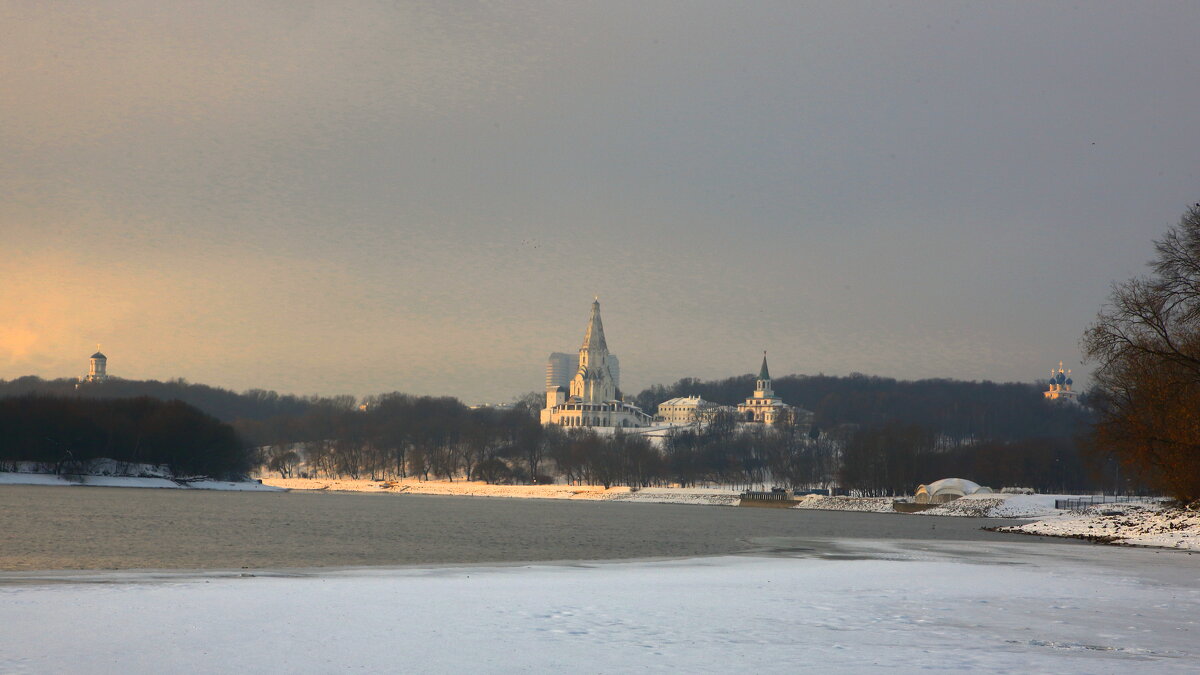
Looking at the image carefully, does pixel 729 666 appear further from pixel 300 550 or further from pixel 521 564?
pixel 300 550

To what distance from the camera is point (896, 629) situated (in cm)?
1664

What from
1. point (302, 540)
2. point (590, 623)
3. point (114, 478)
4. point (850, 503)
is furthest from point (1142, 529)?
point (114, 478)

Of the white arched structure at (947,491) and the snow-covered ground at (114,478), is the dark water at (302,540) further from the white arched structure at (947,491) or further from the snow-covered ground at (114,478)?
the white arched structure at (947,491)

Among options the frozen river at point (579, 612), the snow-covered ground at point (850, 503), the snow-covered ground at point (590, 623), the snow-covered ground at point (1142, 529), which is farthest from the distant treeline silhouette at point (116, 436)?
the snow-covered ground at point (590, 623)

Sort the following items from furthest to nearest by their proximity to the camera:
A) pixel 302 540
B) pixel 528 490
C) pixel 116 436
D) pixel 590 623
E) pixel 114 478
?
pixel 528 490
pixel 116 436
pixel 114 478
pixel 302 540
pixel 590 623

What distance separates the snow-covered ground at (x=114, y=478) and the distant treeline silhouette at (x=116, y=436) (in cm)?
81

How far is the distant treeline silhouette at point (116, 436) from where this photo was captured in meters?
120

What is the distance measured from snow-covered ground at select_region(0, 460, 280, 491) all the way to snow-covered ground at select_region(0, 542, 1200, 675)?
105510mm

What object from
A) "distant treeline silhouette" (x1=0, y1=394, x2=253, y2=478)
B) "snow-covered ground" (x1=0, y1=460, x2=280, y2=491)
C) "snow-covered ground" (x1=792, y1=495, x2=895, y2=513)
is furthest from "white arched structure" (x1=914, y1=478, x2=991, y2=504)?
"distant treeline silhouette" (x1=0, y1=394, x2=253, y2=478)

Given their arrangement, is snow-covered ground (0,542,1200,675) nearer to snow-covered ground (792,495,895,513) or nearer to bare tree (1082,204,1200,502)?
bare tree (1082,204,1200,502)

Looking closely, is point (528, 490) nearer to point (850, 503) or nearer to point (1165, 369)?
point (850, 503)

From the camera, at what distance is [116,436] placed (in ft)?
415

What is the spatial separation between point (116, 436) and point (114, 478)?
6.03 meters

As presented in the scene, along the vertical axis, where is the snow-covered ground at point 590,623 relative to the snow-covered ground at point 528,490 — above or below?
above
